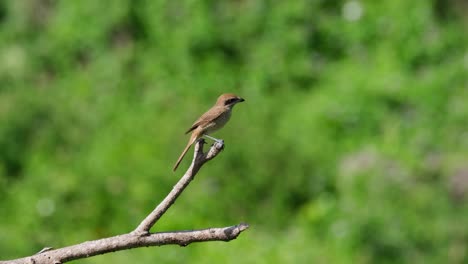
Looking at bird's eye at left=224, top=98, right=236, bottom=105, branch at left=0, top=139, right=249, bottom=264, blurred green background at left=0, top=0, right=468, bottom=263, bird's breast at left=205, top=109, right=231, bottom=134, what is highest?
blurred green background at left=0, top=0, right=468, bottom=263

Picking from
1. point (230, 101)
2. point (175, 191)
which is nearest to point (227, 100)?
point (230, 101)

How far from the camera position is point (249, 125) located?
515 inches

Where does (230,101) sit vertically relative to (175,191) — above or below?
above

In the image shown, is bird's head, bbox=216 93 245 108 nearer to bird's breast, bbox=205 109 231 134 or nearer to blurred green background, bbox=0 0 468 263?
bird's breast, bbox=205 109 231 134

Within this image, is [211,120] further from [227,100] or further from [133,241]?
[133,241]

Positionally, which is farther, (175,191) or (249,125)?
(249,125)

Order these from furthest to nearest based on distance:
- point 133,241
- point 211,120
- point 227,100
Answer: point 227,100, point 211,120, point 133,241

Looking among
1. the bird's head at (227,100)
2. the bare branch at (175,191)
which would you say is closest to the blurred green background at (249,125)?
the bird's head at (227,100)

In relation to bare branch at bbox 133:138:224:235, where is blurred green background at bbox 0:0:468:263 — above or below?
above

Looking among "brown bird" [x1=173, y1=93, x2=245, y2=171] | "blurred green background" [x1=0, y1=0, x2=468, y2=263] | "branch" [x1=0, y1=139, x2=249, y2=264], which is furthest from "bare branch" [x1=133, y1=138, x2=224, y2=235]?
"blurred green background" [x1=0, y1=0, x2=468, y2=263]

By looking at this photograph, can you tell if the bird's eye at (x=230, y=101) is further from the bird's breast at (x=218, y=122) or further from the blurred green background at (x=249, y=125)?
the blurred green background at (x=249, y=125)

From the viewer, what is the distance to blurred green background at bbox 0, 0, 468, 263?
11.4 metres

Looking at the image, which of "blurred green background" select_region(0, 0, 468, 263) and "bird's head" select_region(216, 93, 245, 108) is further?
"blurred green background" select_region(0, 0, 468, 263)

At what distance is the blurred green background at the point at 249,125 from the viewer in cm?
1135
